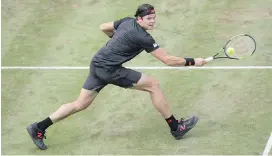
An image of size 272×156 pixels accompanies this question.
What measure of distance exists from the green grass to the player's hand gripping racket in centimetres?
99

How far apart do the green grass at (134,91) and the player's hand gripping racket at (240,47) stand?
3.26ft

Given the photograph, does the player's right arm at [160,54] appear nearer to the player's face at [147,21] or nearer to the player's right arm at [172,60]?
the player's right arm at [172,60]

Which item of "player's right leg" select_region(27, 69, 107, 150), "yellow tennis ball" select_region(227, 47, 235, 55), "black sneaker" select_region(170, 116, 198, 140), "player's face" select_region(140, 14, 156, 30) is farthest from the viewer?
"yellow tennis ball" select_region(227, 47, 235, 55)

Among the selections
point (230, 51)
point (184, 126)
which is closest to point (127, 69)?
point (184, 126)

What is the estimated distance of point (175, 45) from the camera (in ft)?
48.1

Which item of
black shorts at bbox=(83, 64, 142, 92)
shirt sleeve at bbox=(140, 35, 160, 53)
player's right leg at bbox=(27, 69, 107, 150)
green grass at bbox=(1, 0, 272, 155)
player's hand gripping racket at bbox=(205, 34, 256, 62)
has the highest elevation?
shirt sleeve at bbox=(140, 35, 160, 53)

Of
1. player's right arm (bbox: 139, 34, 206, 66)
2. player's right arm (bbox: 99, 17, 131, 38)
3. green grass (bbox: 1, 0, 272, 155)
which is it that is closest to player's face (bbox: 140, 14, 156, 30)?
player's right arm (bbox: 139, 34, 206, 66)

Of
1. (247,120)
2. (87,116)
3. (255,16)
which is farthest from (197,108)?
(255,16)

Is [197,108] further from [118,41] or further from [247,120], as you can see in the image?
[118,41]

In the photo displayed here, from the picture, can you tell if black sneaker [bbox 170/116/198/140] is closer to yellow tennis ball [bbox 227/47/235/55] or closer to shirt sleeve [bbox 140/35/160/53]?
yellow tennis ball [bbox 227/47/235/55]

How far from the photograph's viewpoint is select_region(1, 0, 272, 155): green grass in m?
11.6

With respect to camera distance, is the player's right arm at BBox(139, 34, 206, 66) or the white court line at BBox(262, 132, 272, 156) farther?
the white court line at BBox(262, 132, 272, 156)

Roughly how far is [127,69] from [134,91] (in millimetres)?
1852

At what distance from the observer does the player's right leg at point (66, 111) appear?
11.4 m
